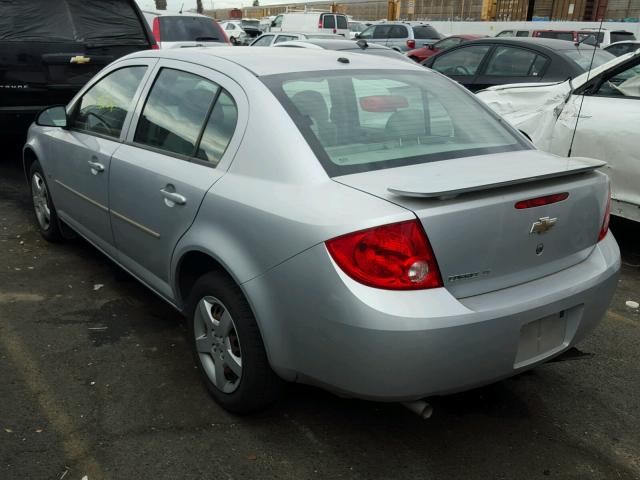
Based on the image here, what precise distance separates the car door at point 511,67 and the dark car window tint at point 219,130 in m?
5.85

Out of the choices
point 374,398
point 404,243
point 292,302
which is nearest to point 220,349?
point 292,302

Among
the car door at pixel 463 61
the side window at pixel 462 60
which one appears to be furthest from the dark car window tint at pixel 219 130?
the side window at pixel 462 60

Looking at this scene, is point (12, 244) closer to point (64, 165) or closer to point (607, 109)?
point (64, 165)

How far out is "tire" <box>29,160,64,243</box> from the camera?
15.6 feet

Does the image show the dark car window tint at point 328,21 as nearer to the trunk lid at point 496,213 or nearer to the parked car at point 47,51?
the parked car at point 47,51

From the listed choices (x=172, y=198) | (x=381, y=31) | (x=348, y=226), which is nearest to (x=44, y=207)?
(x=172, y=198)

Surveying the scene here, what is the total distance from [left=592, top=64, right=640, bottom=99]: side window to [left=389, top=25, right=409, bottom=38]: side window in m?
17.0

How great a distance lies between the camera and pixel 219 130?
289 centimetres

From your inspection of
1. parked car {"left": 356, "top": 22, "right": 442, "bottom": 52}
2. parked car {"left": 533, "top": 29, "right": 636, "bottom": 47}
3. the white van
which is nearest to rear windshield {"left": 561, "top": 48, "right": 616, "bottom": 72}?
parked car {"left": 533, "top": 29, "right": 636, "bottom": 47}

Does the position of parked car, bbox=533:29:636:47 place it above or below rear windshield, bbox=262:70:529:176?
Result: below

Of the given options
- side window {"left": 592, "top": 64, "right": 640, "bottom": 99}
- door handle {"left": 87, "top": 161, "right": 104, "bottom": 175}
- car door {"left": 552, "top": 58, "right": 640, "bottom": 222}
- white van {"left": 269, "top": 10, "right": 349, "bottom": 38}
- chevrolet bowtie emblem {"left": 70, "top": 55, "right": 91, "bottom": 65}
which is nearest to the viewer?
door handle {"left": 87, "top": 161, "right": 104, "bottom": 175}

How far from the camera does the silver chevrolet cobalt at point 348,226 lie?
220 centimetres

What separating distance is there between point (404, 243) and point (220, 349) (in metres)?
1.08

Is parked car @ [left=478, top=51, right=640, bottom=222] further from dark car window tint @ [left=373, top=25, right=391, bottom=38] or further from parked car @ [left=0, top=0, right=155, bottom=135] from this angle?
dark car window tint @ [left=373, top=25, right=391, bottom=38]
